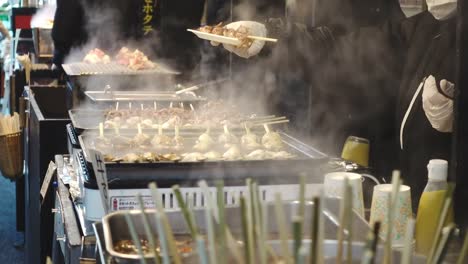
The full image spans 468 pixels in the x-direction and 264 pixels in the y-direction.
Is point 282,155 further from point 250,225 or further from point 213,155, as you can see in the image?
point 250,225

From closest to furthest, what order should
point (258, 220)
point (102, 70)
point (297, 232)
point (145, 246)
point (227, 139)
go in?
point (297, 232), point (258, 220), point (145, 246), point (227, 139), point (102, 70)

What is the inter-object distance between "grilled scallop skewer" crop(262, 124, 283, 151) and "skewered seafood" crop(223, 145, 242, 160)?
0.54 ft

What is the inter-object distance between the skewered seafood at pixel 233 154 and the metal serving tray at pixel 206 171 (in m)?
0.24

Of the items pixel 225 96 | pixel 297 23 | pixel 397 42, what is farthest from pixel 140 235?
pixel 225 96

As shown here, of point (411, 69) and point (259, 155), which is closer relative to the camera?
point (259, 155)

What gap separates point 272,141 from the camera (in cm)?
336

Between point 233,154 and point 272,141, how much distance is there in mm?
275

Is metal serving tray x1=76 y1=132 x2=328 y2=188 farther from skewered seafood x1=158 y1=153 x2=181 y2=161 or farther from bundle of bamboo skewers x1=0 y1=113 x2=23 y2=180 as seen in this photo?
bundle of bamboo skewers x1=0 y1=113 x2=23 y2=180

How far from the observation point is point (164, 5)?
7.87 m

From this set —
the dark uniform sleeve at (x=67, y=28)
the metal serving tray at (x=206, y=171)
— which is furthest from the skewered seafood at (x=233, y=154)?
the dark uniform sleeve at (x=67, y=28)

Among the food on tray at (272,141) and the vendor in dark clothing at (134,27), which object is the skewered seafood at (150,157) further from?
the vendor in dark clothing at (134,27)

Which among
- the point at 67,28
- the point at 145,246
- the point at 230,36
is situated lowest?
the point at 145,246

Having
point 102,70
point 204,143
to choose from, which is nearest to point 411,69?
point 204,143

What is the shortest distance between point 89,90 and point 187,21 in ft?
8.97
